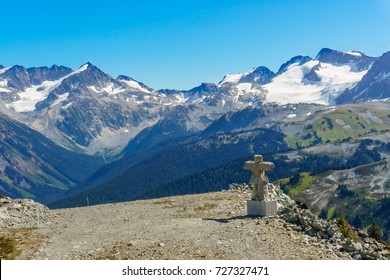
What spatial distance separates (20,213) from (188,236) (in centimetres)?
2341

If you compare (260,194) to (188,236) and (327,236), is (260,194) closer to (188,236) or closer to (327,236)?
(188,236)

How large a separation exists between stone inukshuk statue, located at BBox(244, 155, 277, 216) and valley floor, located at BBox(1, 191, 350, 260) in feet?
3.93

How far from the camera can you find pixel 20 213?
2114 inches

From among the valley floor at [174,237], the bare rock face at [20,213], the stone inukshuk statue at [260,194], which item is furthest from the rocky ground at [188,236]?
the stone inukshuk statue at [260,194]

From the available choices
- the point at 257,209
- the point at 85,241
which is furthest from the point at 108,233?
the point at 257,209

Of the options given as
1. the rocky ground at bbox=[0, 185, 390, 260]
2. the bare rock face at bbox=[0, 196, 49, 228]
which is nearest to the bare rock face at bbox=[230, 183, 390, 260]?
the rocky ground at bbox=[0, 185, 390, 260]

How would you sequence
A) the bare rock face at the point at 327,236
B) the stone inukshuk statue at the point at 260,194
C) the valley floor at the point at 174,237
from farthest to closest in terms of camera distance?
the stone inukshuk statue at the point at 260,194, the valley floor at the point at 174,237, the bare rock face at the point at 327,236

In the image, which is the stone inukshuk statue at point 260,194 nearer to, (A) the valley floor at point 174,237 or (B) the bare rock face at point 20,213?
(A) the valley floor at point 174,237

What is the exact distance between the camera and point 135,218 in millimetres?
49406

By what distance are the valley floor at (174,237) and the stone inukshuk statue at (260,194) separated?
1198 mm

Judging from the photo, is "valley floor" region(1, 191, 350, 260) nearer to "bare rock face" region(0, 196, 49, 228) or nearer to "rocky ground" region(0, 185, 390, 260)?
"rocky ground" region(0, 185, 390, 260)

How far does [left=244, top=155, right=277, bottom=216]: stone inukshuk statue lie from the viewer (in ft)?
144

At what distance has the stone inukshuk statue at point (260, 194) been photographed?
144ft
